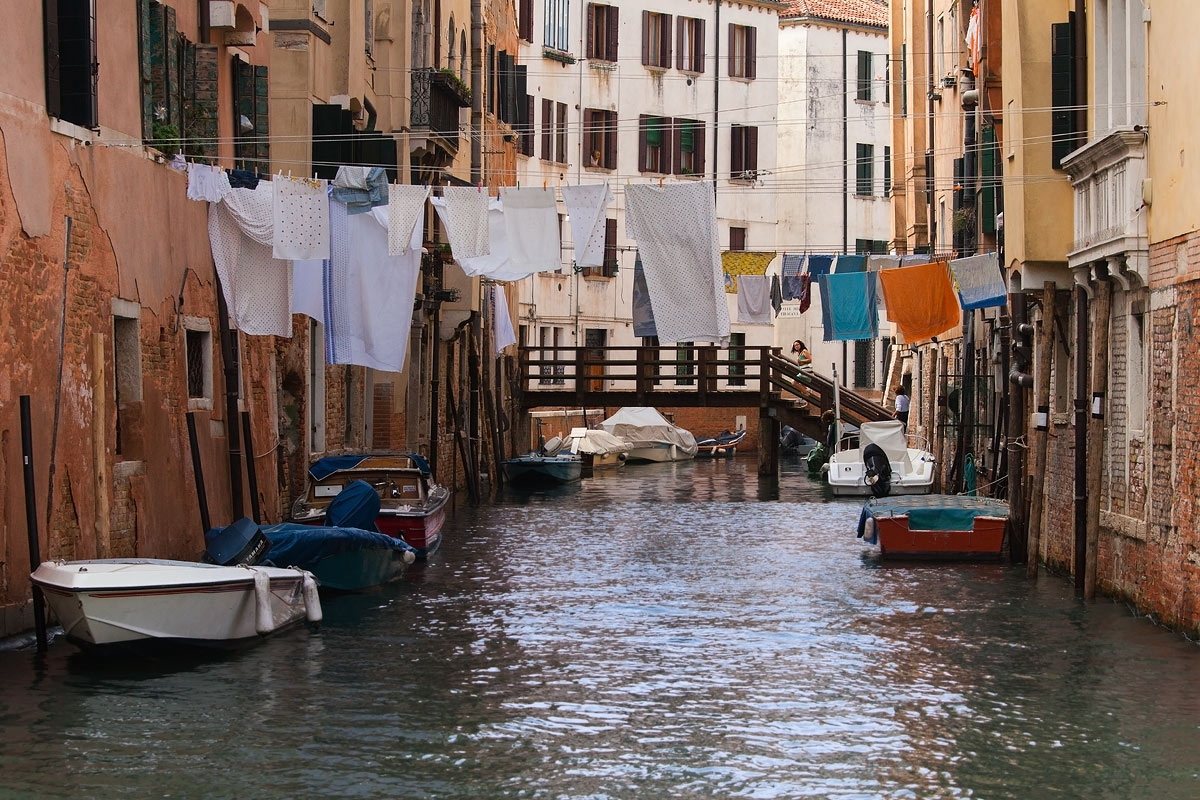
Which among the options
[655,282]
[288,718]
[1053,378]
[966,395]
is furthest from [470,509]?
[288,718]

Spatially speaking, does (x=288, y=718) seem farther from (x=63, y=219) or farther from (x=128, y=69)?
(x=128, y=69)

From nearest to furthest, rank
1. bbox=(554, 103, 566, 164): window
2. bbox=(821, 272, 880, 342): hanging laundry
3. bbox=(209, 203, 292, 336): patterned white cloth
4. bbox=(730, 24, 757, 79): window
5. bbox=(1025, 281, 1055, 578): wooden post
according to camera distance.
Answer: bbox=(1025, 281, 1055, 578): wooden post, bbox=(209, 203, 292, 336): patterned white cloth, bbox=(821, 272, 880, 342): hanging laundry, bbox=(554, 103, 566, 164): window, bbox=(730, 24, 757, 79): window

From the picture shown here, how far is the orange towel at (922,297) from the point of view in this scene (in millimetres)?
27344

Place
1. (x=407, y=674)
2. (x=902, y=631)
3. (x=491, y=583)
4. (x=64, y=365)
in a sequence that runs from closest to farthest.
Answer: (x=407, y=674)
(x=64, y=365)
(x=902, y=631)
(x=491, y=583)

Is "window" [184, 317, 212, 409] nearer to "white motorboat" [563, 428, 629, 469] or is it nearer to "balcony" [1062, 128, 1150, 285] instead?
"balcony" [1062, 128, 1150, 285]

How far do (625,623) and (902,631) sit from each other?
255cm

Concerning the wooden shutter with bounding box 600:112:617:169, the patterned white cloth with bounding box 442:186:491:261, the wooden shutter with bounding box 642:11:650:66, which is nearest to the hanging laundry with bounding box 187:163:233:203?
the patterned white cloth with bounding box 442:186:491:261

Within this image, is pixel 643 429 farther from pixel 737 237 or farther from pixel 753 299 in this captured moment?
pixel 753 299

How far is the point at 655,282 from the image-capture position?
19.9 meters

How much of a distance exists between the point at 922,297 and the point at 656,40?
25.3 m

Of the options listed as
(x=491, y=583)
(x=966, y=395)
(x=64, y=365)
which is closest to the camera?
(x=64, y=365)

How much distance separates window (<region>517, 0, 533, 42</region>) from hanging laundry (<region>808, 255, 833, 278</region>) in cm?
1663

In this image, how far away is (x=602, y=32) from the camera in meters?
50.2

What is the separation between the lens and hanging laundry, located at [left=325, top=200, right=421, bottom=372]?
821 inches
